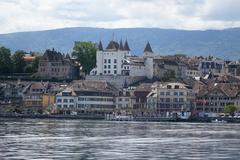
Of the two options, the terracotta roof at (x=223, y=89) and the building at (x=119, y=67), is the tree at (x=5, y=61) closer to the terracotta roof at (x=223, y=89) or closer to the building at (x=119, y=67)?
the building at (x=119, y=67)

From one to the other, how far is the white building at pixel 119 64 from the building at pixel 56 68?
510cm

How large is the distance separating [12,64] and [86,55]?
58.8 feet

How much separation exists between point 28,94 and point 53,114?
54.3 ft

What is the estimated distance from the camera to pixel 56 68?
17375 centimetres

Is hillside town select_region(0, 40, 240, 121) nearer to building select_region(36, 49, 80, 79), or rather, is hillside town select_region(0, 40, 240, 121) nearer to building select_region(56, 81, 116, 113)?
building select_region(56, 81, 116, 113)

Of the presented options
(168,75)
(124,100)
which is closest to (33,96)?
(124,100)

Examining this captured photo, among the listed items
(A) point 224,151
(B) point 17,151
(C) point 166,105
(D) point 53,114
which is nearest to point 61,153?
(B) point 17,151

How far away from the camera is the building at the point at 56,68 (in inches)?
6742

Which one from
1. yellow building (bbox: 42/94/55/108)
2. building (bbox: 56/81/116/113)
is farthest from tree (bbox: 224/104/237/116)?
yellow building (bbox: 42/94/55/108)

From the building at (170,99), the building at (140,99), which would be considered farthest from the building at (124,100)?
the building at (170,99)

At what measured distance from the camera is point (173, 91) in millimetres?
149875

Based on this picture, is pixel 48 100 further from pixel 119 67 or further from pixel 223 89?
pixel 223 89

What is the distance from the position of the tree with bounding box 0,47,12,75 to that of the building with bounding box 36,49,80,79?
6.10 metres

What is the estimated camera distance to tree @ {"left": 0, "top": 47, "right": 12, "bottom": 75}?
164625mm
